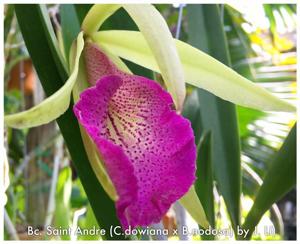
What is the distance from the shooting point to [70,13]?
0.55 metres

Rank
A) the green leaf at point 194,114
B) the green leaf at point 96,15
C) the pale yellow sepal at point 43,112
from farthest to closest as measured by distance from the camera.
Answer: the green leaf at point 194,114 → the green leaf at point 96,15 → the pale yellow sepal at point 43,112

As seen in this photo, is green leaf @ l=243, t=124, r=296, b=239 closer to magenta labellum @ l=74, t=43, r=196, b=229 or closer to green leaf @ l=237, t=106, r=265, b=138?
magenta labellum @ l=74, t=43, r=196, b=229

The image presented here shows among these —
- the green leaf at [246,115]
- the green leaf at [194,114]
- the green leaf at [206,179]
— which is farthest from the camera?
the green leaf at [246,115]

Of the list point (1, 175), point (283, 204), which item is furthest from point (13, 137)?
point (283, 204)

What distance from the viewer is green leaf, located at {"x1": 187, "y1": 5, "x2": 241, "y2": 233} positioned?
626 millimetres

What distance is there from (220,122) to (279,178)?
157 millimetres

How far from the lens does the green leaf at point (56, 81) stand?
436 mm

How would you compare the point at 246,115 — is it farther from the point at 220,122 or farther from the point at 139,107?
the point at 139,107

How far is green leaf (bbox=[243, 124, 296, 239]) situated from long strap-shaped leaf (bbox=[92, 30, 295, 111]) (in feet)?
0.33

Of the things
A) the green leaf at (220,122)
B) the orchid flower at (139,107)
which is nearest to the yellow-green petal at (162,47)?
the orchid flower at (139,107)

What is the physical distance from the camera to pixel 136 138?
17.6 inches

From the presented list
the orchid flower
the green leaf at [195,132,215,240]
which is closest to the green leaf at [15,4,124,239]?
the orchid flower

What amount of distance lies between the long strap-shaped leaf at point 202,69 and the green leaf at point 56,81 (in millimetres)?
71

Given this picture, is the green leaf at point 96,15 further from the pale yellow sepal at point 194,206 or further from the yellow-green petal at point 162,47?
the pale yellow sepal at point 194,206
